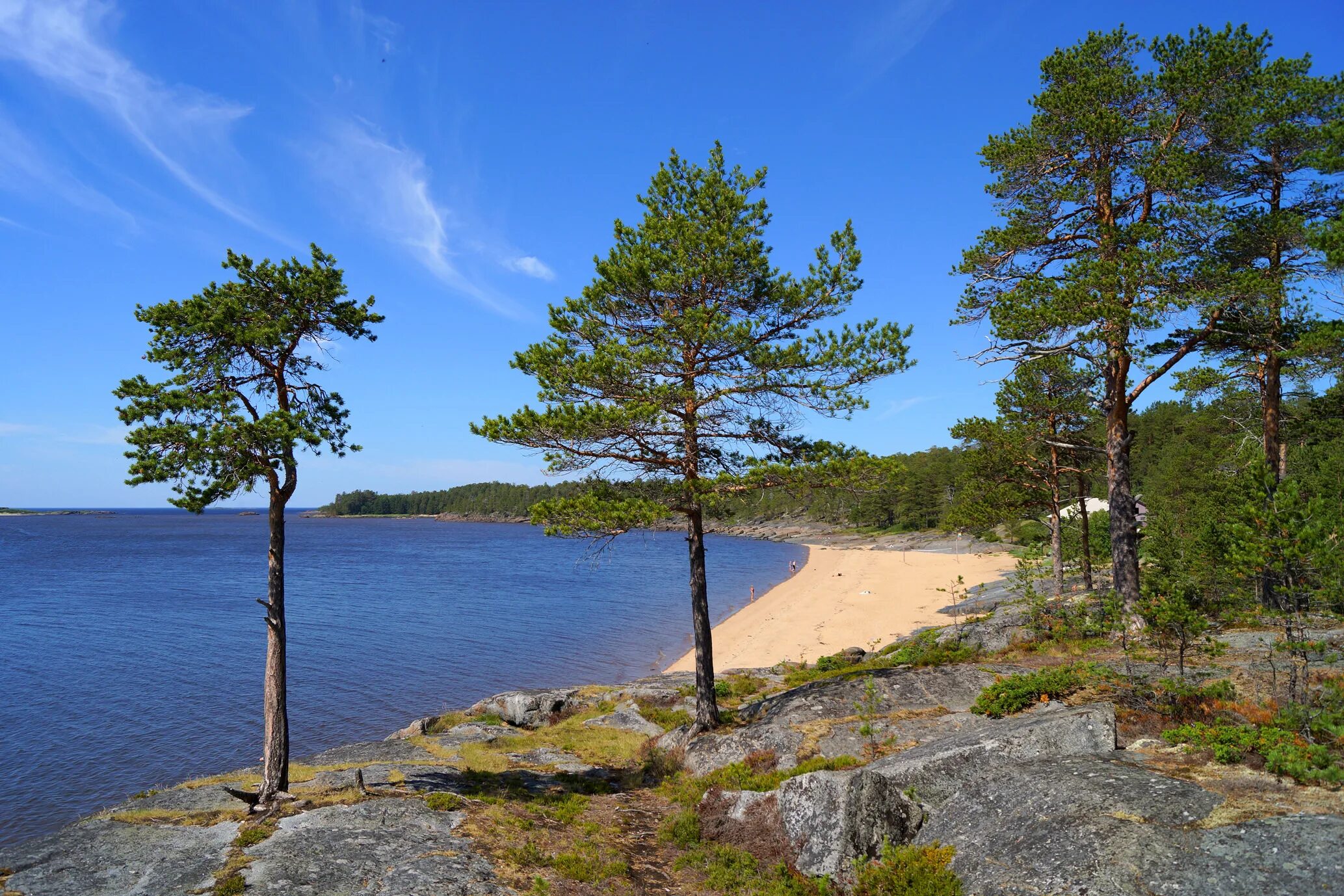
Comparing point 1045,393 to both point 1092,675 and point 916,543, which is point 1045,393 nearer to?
point 1092,675

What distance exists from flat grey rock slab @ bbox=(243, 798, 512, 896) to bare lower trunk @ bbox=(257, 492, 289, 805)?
5.22ft

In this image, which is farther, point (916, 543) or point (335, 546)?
point (335, 546)

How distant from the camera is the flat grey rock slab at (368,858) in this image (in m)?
9.59

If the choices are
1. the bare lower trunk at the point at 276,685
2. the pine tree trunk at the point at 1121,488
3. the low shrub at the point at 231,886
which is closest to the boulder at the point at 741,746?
the bare lower trunk at the point at 276,685

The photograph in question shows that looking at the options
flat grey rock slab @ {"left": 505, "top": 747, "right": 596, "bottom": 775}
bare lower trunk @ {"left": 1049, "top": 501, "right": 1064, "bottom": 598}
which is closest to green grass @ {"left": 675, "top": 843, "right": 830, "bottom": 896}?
flat grey rock slab @ {"left": 505, "top": 747, "right": 596, "bottom": 775}

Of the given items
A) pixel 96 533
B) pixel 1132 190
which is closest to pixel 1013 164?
pixel 1132 190

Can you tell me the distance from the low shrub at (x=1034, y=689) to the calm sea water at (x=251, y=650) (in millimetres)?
10541

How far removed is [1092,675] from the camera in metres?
13.5

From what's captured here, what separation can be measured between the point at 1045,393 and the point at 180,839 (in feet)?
92.6

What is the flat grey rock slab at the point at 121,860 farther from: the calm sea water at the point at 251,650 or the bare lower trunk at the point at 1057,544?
the bare lower trunk at the point at 1057,544

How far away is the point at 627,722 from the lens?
21375 millimetres

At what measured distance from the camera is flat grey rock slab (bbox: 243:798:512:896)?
959cm

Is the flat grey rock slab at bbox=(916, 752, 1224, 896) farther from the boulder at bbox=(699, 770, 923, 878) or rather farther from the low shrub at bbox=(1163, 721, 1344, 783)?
the low shrub at bbox=(1163, 721, 1344, 783)

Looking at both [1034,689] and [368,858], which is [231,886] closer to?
[368,858]
